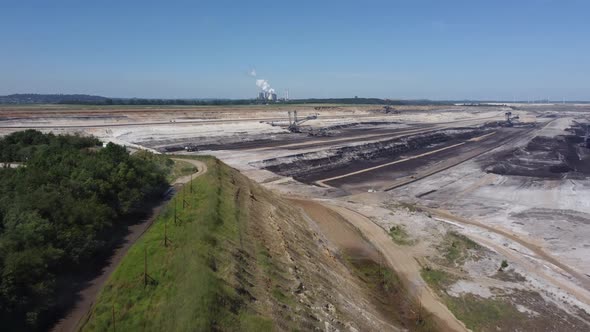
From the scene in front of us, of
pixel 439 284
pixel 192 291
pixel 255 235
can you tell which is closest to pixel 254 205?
pixel 255 235

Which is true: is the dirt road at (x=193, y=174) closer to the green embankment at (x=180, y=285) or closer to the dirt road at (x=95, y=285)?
the dirt road at (x=95, y=285)

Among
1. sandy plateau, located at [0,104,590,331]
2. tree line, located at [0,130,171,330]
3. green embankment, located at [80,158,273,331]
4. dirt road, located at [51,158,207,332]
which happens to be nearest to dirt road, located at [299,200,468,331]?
sandy plateau, located at [0,104,590,331]

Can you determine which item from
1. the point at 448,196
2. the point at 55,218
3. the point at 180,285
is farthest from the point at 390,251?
the point at 55,218

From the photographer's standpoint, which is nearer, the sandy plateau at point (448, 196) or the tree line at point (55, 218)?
the tree line at point (55, 218)

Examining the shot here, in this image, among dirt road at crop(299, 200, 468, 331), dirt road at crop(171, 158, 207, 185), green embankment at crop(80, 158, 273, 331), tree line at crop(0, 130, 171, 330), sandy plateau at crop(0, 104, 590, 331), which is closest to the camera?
green embankment at crop(80, 158, 273, 331)

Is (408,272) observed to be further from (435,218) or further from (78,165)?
(78,165)

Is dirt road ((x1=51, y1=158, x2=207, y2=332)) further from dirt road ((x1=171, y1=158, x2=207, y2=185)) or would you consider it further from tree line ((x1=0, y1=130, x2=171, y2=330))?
dirt road ((x1=171, y1=158, x2=207, y2=185))

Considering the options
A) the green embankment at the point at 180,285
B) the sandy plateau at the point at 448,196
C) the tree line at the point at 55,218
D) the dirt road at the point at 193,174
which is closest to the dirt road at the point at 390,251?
the sandy plateau at the point at 448,196
